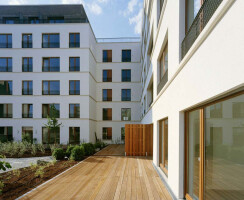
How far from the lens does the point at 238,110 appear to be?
2.14 m

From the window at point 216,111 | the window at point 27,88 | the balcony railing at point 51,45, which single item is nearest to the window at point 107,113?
the window at point 27,88

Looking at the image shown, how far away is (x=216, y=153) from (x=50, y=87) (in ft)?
60.5

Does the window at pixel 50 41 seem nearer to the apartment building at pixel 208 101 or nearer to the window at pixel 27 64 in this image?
the window at pixel 27 64

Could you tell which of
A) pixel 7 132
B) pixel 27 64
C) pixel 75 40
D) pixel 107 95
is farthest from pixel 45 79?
pixel 107 95

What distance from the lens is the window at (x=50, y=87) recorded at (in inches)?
723

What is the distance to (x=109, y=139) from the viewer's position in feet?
69.2

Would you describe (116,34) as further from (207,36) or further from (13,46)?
(207,36)

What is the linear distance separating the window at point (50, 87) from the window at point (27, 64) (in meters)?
2.19

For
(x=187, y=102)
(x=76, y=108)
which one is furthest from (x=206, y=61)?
(x=76, y=108)

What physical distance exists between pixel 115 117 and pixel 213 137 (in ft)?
61.9

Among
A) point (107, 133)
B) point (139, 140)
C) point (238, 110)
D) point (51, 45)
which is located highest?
point (51, 45)

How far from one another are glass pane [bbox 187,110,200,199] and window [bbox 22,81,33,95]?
1865 centimetres

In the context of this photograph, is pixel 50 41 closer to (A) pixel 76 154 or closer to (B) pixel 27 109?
(B) pixel 27 109

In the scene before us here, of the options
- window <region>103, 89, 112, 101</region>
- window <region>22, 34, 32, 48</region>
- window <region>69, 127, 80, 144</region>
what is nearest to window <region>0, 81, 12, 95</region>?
window <region>22, 34, 32, 48</region>
